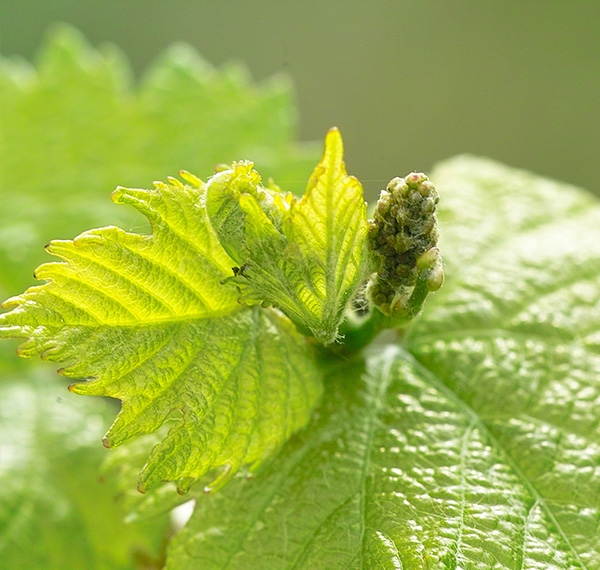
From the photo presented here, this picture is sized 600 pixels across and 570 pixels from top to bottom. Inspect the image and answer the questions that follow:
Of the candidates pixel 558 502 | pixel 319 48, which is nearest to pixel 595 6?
pixel 319 48

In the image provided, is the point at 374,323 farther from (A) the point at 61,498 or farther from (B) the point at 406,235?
(A) the point at 61,498

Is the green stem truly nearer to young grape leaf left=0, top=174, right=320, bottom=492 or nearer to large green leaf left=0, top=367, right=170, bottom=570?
young grape leaf left=0, top=174, right=320, bottom=492

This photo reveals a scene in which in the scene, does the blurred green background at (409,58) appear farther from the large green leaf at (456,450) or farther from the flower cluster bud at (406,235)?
the flower cluster bud at (406,235)

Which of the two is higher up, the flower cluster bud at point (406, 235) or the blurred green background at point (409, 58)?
the blurred green background at point (409, 58)

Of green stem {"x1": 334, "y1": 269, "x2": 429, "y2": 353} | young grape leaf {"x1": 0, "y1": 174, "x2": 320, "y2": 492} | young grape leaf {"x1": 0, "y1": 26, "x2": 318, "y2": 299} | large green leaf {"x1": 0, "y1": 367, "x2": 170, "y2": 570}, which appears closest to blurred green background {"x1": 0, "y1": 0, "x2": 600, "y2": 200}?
young grape leaf {"x1": 0, "y1": 26, "x2": 318, "y2": 299}

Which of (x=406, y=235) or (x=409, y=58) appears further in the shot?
(x=409, y=58)

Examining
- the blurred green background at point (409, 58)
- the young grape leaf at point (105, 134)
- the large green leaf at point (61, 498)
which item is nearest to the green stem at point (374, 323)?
the large green leaf at point (61, 498)

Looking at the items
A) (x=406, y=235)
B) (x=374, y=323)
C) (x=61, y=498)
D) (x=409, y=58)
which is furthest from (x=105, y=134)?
(x=409, y=58)
